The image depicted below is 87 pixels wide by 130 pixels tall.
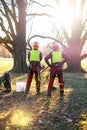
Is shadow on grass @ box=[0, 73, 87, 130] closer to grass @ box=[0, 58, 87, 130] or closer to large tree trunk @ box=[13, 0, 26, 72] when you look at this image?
grass @ box=[0, 58, 87, 130]

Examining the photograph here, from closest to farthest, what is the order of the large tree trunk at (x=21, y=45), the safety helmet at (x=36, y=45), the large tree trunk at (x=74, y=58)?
1. the safety helmet at (x=36, y=45)
2. the large tree trunk at (x=21, y=45)
3. the large tree trunk at (x=74, y=58)

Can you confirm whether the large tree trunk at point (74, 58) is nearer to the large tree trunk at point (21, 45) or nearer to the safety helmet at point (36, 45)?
the large tree trunk at point (21, 45)

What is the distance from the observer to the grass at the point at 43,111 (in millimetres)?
9492

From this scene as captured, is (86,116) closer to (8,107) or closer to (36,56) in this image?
(8,107)

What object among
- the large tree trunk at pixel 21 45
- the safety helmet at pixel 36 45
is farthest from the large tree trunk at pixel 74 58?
the safety helmet at pixel 36 45

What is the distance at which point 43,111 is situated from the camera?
11.3 metres

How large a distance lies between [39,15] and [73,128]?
23.2m

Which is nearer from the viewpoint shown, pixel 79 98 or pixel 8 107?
pixel 8 107

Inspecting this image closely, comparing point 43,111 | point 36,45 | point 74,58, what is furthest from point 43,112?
point 74,58

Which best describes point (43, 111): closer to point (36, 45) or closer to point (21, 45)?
point (36, 45)

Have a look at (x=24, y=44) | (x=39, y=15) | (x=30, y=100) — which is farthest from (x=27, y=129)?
(x=39, y=15)

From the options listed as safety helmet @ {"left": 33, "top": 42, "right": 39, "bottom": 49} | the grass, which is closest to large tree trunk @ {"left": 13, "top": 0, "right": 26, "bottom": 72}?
the grass

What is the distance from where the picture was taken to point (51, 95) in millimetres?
14703

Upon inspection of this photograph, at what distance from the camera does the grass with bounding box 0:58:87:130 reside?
31.1 ft
